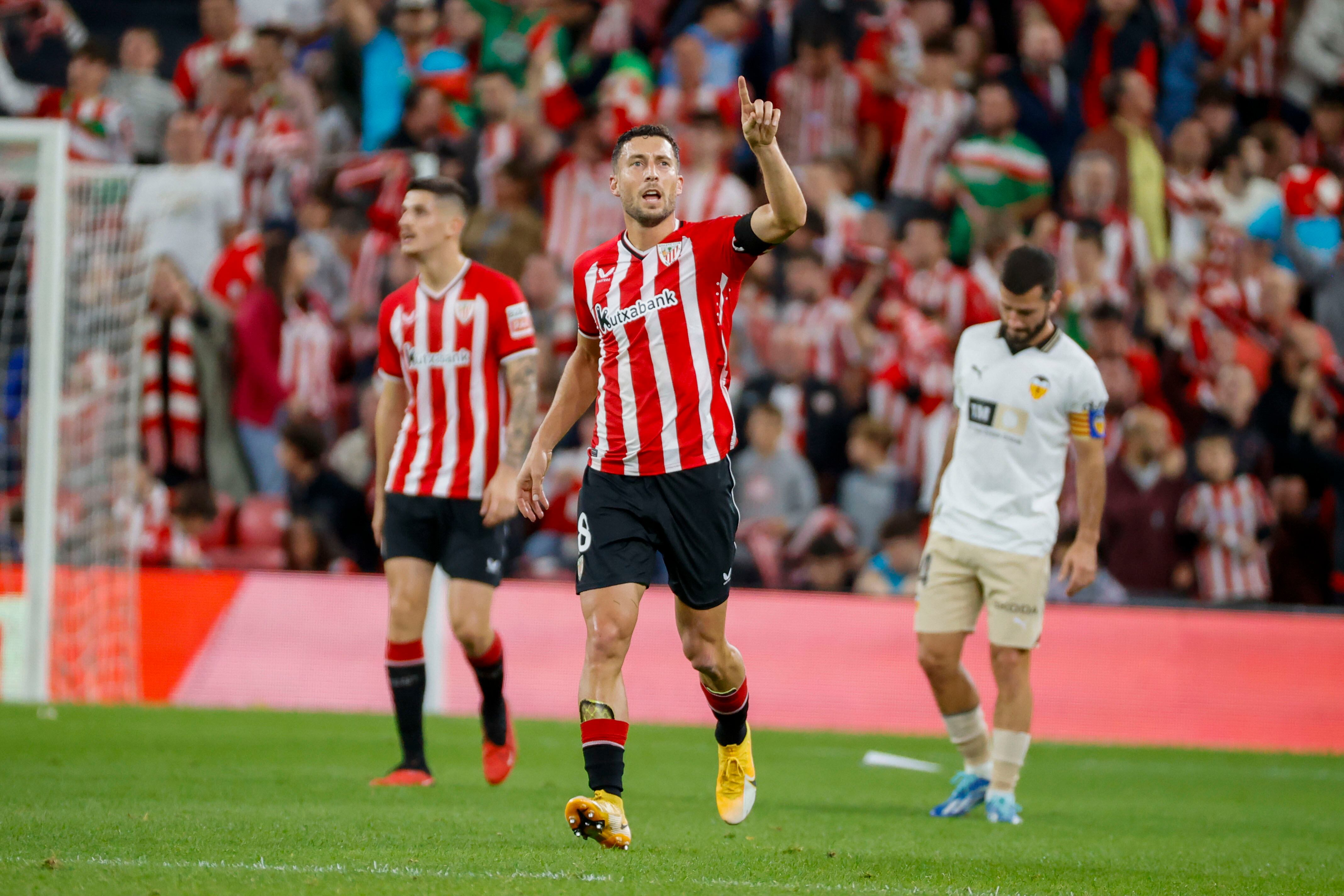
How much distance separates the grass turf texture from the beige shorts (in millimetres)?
861

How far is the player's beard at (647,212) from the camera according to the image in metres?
5.64

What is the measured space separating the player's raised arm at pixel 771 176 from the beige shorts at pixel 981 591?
2.45 metres

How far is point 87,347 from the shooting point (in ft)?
42.9

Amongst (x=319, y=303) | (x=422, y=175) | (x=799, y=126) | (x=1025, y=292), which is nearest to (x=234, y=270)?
(x=319, y=303)

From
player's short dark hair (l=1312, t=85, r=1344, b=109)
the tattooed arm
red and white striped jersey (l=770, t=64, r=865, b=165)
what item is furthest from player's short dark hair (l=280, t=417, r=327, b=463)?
player's short dark hair (l=1312, t=85, r=1344, b=109)

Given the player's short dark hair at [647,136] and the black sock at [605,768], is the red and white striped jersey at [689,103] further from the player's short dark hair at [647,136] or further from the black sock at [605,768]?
the black sock at [605,768]

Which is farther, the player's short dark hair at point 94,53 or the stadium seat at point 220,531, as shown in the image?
the player's short dark hair at point 94,53

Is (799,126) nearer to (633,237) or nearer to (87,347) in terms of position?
(87,347)

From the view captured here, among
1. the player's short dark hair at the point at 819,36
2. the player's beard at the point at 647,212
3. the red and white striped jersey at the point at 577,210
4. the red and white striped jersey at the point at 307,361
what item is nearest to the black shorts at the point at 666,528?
the player's beard at the point at 647,212

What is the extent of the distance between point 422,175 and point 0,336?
487 centimetres

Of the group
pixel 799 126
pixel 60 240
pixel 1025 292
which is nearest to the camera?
pixel 1025 292

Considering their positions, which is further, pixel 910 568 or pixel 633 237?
pixel 910 568

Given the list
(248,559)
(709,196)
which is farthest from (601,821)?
(709,196)

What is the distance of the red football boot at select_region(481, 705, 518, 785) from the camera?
304 inches
